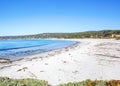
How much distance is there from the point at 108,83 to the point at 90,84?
605 millimetres

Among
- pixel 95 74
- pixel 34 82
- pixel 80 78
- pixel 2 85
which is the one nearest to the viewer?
pixel 2 85

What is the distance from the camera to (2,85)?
5164 mm

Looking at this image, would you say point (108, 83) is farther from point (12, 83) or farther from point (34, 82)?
point (12, 83)

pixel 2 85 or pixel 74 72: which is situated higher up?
pixel 2 85

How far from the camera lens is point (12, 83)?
531 centimetres

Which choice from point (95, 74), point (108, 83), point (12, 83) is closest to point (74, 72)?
point (95, 74)

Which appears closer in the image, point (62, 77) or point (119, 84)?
point (119, 84)

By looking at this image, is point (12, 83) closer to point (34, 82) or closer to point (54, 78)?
point (34, 82)

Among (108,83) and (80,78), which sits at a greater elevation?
(108,83)

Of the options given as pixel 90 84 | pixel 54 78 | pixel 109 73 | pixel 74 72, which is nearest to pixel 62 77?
pixel 54 78

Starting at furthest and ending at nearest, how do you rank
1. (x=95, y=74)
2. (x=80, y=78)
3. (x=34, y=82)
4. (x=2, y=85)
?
(x=95, y=74) → (x=80, y=78) → (x=34, y=82) → (x=2, y=85)

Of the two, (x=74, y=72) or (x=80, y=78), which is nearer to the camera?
(x=80, y=78)

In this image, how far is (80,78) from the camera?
9969 mm

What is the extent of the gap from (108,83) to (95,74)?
5.14m
